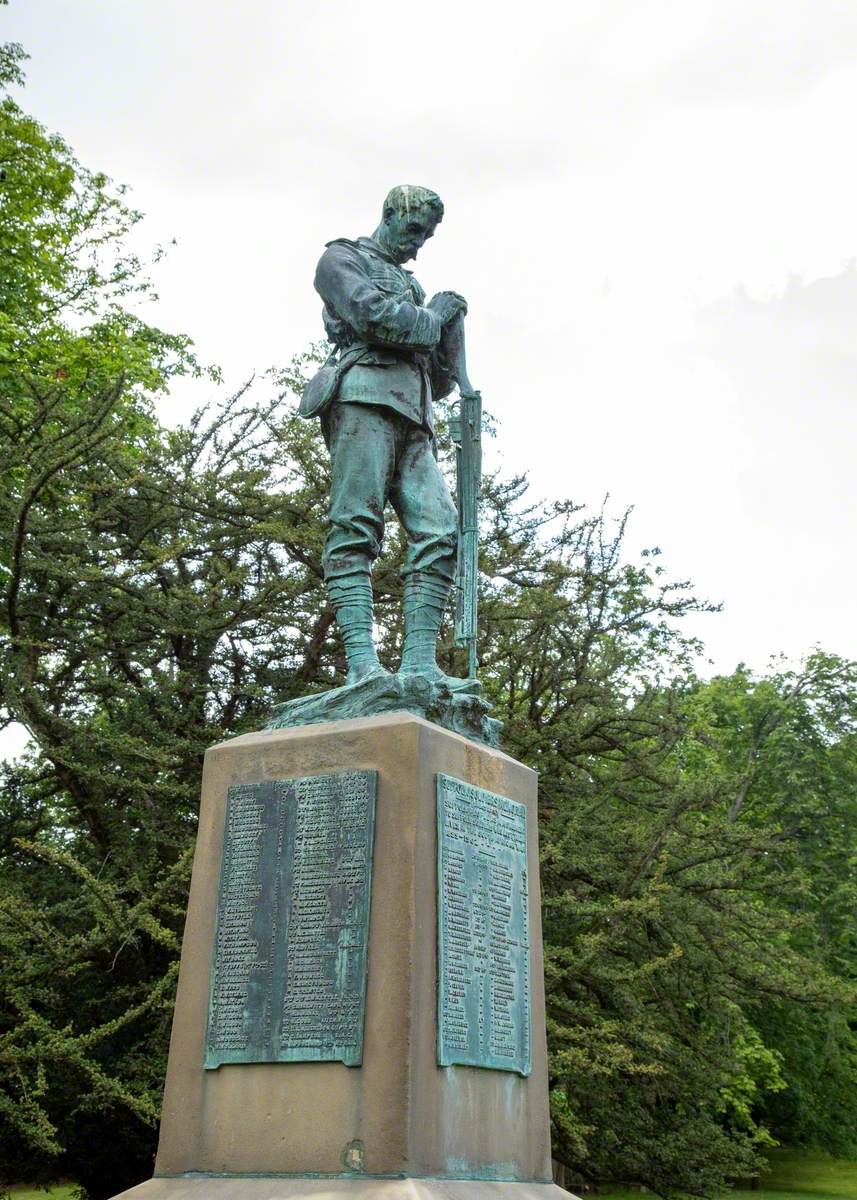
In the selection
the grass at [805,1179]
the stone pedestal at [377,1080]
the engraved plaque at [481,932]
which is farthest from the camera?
the grass at [805,1179]

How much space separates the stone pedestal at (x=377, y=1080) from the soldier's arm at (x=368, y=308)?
191 centimetres

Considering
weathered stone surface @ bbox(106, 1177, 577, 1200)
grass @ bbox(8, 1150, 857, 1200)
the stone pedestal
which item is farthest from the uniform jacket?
grass @ bbox(8, 1150, 857, 1200)

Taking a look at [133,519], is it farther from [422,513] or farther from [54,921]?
[422,513]

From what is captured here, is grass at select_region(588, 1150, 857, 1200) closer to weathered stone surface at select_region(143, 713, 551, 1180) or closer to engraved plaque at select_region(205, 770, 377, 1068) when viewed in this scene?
weathered stone surface at select_region(143, 713, 551, 1180)

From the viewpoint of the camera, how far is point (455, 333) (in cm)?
695

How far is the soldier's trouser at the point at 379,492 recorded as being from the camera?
21.1 feet

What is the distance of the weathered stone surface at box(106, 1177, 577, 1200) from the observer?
4719mm

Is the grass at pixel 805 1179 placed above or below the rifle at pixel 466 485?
below

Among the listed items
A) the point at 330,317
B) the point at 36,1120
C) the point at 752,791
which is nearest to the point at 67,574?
the point at 36,1120

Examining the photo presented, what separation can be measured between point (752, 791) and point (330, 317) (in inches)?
867

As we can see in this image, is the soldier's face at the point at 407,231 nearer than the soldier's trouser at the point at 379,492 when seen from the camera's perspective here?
No

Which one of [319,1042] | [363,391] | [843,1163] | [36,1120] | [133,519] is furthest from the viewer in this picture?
[843,1163]

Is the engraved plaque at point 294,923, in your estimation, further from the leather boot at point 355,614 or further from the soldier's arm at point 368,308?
the soldier's arm at point 368,308

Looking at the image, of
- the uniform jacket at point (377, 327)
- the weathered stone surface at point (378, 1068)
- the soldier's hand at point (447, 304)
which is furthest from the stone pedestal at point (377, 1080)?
the soldier's hand at point (447, 304)
